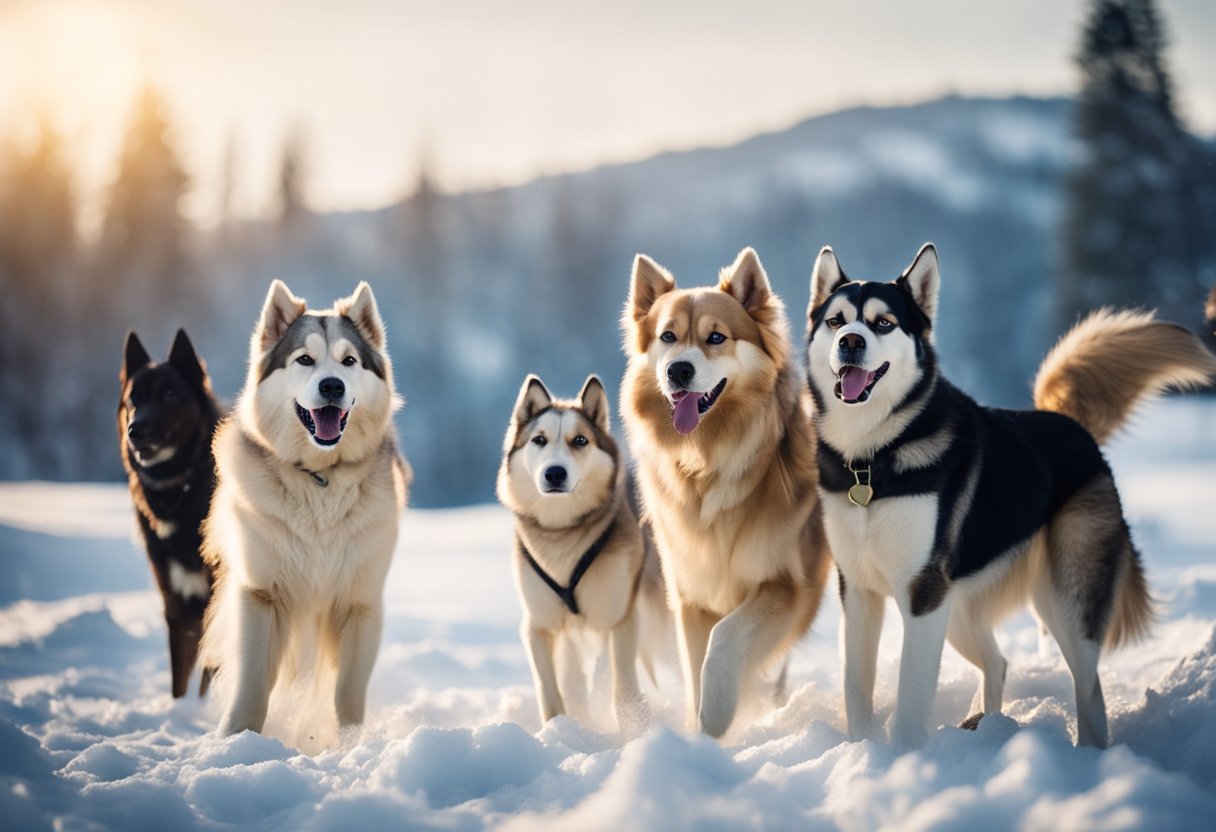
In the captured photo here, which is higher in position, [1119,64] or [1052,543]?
[1119,64]

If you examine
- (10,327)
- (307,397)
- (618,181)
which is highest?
(618,181)

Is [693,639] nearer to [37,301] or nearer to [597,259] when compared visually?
[37,301]

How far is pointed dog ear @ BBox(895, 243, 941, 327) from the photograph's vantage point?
3.79 metres

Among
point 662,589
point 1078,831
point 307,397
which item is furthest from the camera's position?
point 662,589

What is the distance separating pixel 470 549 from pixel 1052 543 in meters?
9.64

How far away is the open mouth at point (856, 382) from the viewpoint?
358 centimetres

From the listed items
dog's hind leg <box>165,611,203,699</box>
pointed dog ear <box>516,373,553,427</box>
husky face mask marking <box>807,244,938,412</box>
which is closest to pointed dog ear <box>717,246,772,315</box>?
Result: husky face mask marking <box>807,244,938,412</box>

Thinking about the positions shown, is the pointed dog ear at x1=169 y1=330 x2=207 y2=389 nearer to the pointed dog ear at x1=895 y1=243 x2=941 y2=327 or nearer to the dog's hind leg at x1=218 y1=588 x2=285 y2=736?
the dog's hind leg at x1=218 y1=588 x2=285 y2=736

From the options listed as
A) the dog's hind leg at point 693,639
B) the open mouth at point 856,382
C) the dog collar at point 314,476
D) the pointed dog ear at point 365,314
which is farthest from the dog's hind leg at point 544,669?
the open mouth at point 856,382

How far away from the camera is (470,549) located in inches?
500

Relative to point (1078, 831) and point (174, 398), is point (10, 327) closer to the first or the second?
point (174, 398)

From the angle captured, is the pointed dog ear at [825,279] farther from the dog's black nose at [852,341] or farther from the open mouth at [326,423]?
the open mouth at [326,423]

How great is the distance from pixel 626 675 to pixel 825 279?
7.77 ft

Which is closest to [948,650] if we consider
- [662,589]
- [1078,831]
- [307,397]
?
[662,589]
